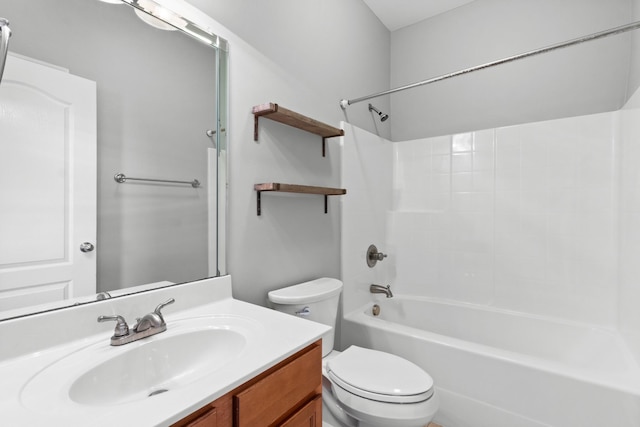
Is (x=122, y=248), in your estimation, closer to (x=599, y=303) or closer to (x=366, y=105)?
(x=366, y=105)

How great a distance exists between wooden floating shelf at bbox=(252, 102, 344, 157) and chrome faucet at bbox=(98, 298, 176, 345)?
0.88 metres

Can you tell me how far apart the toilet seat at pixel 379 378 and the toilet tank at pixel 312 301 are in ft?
0.58

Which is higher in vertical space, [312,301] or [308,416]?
[312,301]

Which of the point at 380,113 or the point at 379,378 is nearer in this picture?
the point at 379,378

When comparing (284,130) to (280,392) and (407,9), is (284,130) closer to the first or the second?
(280,392)

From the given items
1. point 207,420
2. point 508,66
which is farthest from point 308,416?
point 508,66

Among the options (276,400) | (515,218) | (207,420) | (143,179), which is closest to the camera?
(207,420)

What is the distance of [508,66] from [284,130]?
71.0 inches

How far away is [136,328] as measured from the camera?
0.93 m

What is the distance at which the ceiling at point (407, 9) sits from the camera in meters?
2.42

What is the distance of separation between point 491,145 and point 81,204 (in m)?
2.41

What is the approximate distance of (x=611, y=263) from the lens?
74.6 inches

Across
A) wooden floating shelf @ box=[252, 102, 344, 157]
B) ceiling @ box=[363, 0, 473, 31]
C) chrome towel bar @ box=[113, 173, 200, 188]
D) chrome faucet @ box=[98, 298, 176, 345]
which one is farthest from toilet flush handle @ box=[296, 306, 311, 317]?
ceiling @ box=[363, 0, 473, 31]

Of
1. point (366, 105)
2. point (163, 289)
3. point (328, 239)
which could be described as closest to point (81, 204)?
point (163, 289)
